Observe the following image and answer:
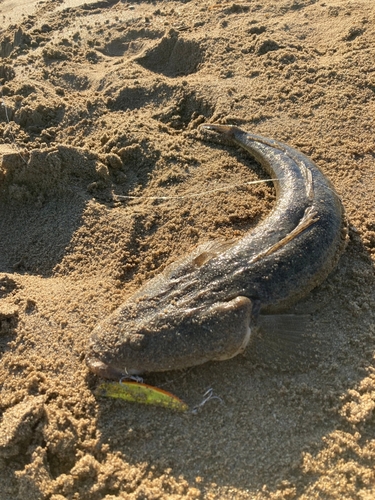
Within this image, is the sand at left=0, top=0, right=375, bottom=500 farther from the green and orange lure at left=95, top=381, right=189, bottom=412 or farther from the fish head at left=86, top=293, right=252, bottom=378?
the fish head at left=86, top=293, right=252, bottom=378

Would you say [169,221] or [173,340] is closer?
[173,340]

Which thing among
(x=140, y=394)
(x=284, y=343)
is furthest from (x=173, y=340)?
(x=284, y=343)

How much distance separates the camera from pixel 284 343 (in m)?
3.36

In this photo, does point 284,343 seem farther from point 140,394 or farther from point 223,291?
point 140,394

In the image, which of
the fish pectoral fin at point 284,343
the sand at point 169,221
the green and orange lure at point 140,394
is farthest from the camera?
the fish pectoral fin at point 284,343

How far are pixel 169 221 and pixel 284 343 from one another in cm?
168

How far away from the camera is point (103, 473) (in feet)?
9.50

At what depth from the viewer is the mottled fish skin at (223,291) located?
320cm

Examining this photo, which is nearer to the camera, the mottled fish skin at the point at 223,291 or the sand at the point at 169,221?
the sand at the point at 169,221

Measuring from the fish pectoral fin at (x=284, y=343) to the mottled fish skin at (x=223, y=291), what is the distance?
11 centimetres

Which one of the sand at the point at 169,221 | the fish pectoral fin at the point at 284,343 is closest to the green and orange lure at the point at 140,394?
the sand at the point at 169,221

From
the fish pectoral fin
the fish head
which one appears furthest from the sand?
the fish head

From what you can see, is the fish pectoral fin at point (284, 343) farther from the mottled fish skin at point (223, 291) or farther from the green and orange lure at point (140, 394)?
the green and orange lure at point (140, 394)

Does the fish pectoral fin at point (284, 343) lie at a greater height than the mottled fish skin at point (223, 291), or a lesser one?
lesser
